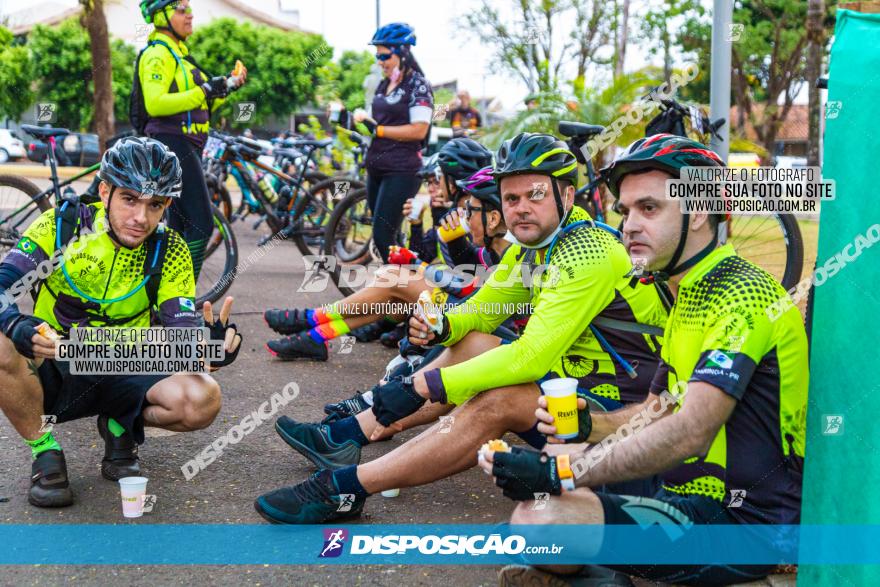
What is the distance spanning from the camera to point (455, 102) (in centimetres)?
1606

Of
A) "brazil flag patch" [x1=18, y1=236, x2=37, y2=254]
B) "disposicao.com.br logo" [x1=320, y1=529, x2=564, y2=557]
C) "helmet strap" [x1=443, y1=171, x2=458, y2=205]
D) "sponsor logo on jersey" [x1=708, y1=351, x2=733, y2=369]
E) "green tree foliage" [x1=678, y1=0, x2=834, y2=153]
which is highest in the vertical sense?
"green tree foliage" [x1=678, y1=0, x2=834, y2=153]

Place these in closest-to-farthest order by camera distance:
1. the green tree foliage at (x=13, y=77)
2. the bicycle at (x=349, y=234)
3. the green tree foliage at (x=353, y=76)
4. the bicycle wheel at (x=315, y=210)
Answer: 1. the bicycle at (x=349, y=234)
2. the bicycle wheel at (x=315, y=210)
3. the green tree foliage at (x=13, y=77)
4. the green tree foliage at (x=353, y=76)

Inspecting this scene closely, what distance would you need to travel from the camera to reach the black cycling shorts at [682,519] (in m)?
2.79

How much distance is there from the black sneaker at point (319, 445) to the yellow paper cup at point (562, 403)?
1.59 m

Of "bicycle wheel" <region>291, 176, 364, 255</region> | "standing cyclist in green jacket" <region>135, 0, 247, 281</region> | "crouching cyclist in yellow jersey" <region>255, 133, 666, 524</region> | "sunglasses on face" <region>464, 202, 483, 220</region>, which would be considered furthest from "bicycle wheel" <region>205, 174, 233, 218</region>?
"crouching cyclist in yellow jersey" <region>255, 133, 666, 524</region>

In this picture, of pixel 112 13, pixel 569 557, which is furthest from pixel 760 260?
pixel 112 13

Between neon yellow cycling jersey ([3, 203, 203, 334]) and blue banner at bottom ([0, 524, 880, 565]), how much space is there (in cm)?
99

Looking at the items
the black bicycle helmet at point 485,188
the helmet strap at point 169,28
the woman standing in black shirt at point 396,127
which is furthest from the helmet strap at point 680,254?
the helmet strap at point 169,28

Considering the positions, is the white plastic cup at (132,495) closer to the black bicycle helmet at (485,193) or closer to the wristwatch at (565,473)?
the wristwatch at (565,473)

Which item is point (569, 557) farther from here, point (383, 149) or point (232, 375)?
point (383, 149)

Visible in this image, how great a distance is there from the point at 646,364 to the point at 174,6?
4600 mm

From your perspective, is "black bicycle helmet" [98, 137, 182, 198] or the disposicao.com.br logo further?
"black bicycle helmet" [98, 137, 182, 198]

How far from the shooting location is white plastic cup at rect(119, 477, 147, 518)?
12.9 feet

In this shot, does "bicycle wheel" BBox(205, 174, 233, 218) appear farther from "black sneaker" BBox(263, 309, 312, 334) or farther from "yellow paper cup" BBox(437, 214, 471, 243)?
"yellow paper cup" BBox(437, 214, 471, 243)
